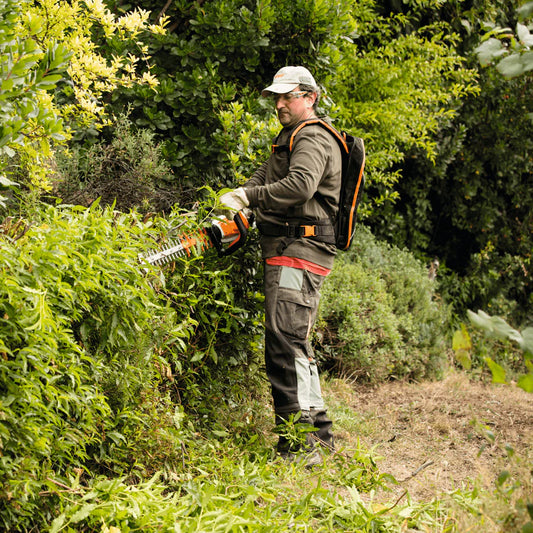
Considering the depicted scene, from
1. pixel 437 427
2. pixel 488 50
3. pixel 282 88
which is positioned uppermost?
pixel 488 50

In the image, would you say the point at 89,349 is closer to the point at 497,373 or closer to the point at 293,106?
the point at 497,373

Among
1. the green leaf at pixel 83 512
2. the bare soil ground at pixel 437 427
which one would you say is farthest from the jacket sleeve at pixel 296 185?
the green leaf at pixel 83 512

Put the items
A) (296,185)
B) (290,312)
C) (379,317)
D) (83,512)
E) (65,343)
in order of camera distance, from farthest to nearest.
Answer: (379,317), (290,312), (296,185), (65,343), (83,512)

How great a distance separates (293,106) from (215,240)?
3.34ft

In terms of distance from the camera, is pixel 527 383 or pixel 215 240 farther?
pixel 215 240

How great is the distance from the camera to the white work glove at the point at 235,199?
12.3ft

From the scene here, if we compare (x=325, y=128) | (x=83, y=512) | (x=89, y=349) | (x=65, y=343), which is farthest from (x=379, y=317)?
(x=83, y=512)

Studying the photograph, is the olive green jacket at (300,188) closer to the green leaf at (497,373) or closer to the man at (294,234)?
the man at (294,234)

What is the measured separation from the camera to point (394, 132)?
7219 mm

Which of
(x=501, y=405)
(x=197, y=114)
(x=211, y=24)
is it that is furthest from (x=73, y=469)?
(x=501, y=405)

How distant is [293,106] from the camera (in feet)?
13.3

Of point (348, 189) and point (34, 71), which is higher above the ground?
point (34, 71)

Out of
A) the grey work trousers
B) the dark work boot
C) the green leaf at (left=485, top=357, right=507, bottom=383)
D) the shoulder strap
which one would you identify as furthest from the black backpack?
the green leaf at (left=485, top=357, right=507, bottom=383)

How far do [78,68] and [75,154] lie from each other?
121 centimetres
